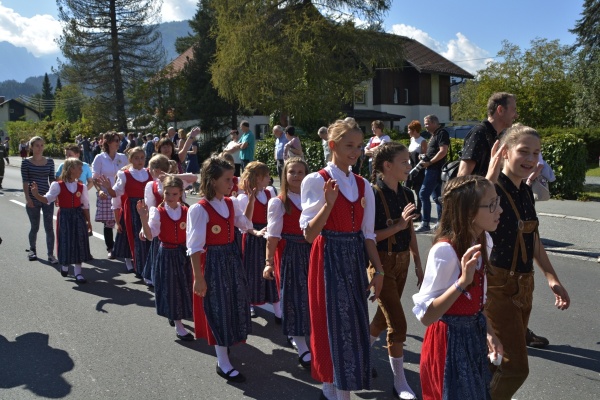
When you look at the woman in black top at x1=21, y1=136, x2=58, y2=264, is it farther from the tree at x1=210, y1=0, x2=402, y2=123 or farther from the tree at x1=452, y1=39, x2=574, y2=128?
the tree at x1=452, y1=39, x2=574, y2=128

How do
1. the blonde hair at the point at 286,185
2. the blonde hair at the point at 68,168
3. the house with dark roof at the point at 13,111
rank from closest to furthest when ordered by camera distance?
the blonde hair at the point at 286,185 < the blonde hair at the point at 68,168 < the house with dark roof at the point at 13,111

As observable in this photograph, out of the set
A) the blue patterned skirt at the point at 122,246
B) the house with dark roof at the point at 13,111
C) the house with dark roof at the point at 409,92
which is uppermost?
the house with dark roof at the point at 13,111

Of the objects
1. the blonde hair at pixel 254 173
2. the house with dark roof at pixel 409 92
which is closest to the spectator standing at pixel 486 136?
the blonde hair at pixel 254 173

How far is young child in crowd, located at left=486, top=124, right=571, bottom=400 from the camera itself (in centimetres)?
368

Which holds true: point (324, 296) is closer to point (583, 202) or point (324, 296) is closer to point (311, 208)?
point (311, 208)

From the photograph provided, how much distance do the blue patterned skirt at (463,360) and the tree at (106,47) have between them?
4499 centimetres

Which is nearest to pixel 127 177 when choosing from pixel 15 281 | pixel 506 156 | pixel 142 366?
pixel 15 281

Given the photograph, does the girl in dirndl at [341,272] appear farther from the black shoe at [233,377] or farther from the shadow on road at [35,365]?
the shadow on road at [35,365]

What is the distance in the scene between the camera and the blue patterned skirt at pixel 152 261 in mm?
6501

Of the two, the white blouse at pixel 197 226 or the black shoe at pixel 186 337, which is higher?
the white blouse at pixel 197 226

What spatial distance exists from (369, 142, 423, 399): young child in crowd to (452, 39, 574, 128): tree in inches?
1207

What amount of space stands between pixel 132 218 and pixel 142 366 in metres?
3.26

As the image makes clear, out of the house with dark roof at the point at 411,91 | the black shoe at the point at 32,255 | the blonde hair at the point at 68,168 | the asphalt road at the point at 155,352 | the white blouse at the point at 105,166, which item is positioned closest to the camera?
the asphalt road at the point at 155,352

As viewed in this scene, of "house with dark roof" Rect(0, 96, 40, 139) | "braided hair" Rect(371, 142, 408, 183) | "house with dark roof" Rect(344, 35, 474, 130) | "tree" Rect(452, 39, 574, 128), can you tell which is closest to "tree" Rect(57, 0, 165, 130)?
"house with dark roof" Rect(344, 35, 474, 130)
